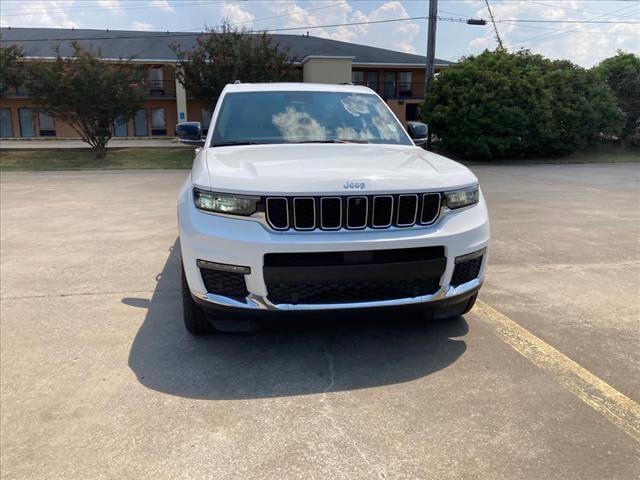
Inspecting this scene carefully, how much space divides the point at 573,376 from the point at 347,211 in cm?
171

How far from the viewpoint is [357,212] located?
3.01m

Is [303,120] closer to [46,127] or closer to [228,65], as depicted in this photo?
[228,65]

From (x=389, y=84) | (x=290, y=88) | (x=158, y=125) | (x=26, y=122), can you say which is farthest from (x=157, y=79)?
(x=290, y=88)

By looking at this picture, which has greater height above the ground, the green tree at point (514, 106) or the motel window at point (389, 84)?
the motel window at point (389, 84)

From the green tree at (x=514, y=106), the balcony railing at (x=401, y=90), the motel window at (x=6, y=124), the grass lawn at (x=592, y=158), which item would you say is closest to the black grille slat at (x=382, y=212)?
the green tree at (x=514, y=106)

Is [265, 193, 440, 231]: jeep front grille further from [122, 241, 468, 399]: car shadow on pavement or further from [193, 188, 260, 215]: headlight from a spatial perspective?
[122, 241, 468, 399]: car shadow on pavement

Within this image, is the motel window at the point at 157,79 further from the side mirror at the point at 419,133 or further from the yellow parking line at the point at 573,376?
the yellow parking line at the point at 573,376

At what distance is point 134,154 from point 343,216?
22.5 m

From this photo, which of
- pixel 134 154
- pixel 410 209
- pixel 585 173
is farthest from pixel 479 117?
pixel 410 209

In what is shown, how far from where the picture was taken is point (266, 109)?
4590mm

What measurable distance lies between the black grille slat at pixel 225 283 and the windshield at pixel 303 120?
5.11 ft

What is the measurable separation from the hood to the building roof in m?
31.9

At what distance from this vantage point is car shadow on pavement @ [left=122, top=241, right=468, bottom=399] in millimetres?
3041

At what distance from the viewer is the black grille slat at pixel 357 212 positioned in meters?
2.99
